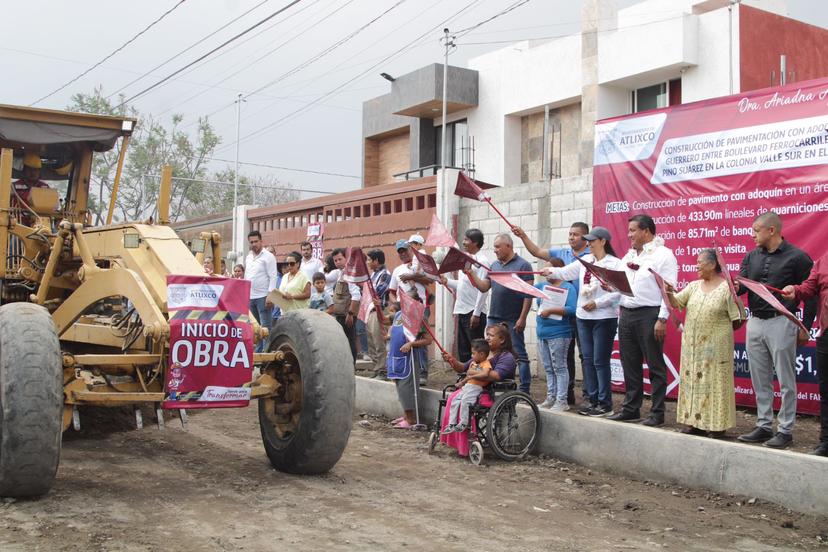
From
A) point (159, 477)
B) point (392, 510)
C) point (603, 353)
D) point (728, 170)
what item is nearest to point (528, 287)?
point (603, 353)

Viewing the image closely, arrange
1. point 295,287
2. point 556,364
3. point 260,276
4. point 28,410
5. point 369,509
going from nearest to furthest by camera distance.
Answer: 1. point 28,410
2. point 369,509
3. point 556,364
4. point 295,287
5. point 260,276

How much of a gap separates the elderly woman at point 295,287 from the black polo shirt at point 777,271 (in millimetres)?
6301

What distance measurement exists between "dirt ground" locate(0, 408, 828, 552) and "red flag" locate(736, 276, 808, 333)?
138cm

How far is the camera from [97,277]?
6.48m

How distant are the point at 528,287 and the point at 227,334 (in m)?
3.05

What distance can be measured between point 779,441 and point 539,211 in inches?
212

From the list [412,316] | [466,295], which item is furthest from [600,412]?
[466,295]

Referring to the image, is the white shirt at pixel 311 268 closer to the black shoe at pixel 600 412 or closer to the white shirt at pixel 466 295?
the white shirt at pixel 466 295

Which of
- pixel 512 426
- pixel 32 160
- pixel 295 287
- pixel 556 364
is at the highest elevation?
pixel 32 160

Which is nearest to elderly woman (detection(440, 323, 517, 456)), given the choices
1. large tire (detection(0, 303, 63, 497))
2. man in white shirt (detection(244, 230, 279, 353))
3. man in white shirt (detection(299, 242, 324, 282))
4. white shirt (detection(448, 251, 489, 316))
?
white shirt (detection(448, 251, 489, 316))

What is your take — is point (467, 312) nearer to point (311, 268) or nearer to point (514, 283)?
point (514, 283)

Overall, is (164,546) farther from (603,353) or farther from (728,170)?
(728,170)

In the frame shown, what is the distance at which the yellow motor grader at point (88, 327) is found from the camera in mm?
5309

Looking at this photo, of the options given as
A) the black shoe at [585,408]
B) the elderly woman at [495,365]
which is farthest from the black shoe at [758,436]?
the elderly woman at [495,365]
